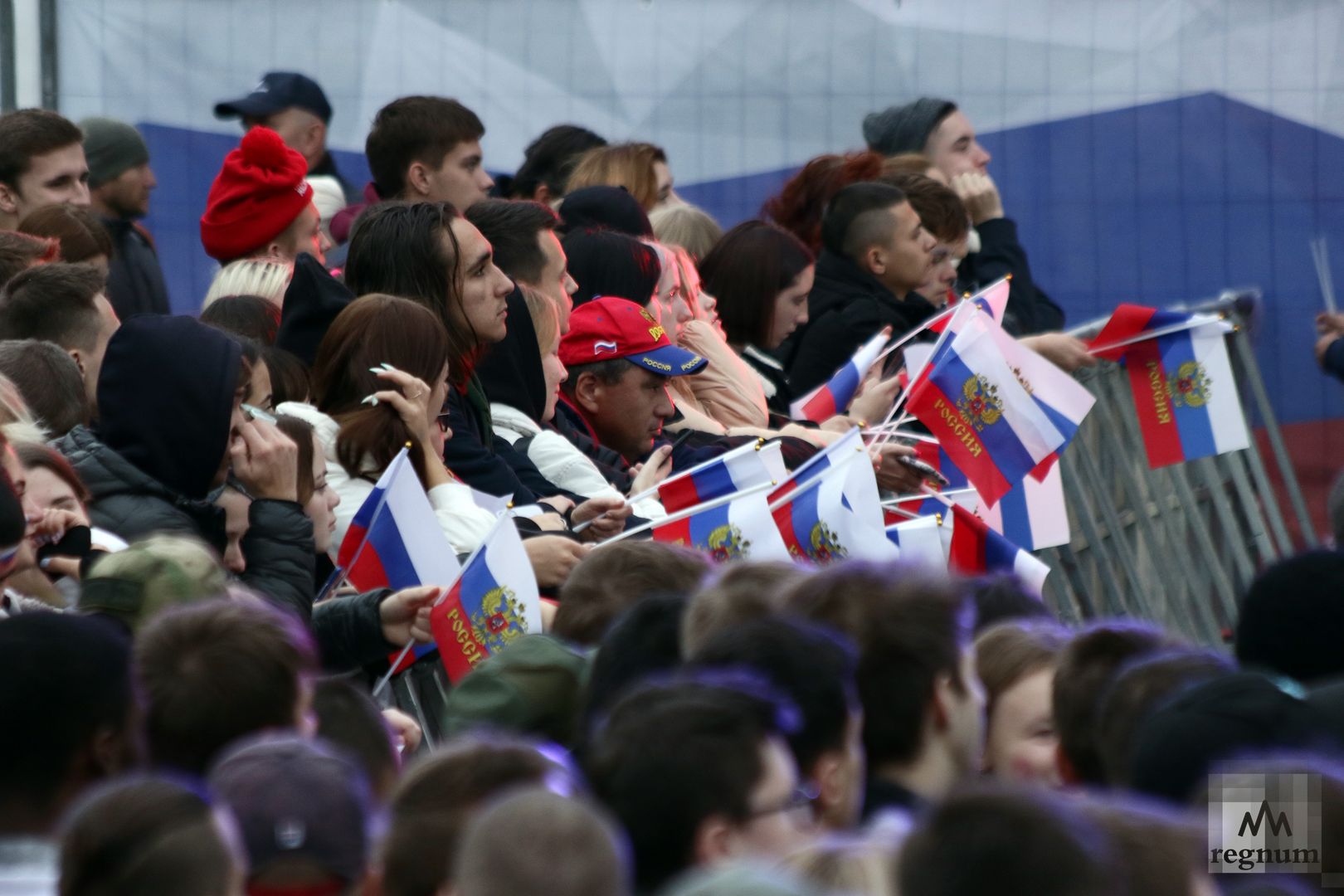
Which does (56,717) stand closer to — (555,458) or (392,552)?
(392,552)

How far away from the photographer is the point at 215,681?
10.5 feet

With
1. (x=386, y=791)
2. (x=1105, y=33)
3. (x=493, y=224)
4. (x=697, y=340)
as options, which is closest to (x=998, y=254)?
(x=1105, y=33)

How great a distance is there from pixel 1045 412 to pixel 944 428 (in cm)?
31

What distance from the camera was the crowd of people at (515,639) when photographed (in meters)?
2.55

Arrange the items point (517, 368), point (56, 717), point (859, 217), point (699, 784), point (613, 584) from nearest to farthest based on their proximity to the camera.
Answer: point (699, 784) → point (56, 717) → point (613, 584) → point (517, 368) → point (859, 217)

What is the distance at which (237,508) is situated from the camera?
4727 mm

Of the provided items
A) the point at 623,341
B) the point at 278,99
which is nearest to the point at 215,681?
the point at 623,341

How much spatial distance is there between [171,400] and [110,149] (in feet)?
10.7

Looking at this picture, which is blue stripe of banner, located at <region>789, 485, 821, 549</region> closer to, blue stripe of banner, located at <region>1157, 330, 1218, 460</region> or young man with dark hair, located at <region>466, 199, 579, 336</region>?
young man with dark hair, located at <region>466, 199, 579, 336</region>

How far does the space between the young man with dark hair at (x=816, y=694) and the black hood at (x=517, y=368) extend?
9.37 ft

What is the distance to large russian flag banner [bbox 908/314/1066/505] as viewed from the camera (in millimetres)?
6531

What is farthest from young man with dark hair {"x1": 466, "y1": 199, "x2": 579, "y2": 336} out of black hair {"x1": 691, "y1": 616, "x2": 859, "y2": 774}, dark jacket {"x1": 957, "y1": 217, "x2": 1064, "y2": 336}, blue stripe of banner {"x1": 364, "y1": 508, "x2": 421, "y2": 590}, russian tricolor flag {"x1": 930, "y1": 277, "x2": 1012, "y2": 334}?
black hair {"x1": 691, "y1": 616, "x2": 859, "y2": 774}

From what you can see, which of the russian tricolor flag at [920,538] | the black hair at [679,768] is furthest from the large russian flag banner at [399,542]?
the black hair at [679,768]

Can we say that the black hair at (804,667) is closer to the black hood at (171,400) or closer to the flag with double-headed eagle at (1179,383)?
the black hood at (171,400)
